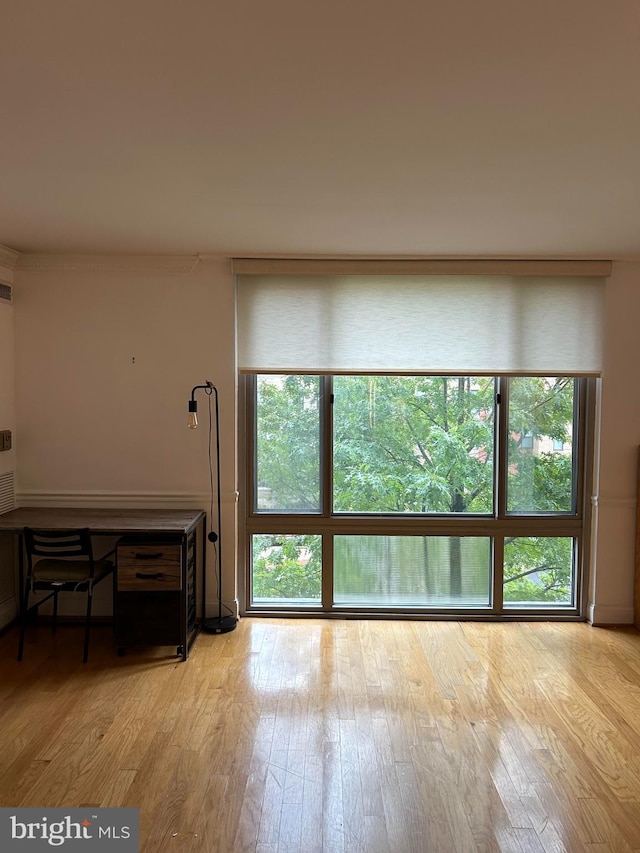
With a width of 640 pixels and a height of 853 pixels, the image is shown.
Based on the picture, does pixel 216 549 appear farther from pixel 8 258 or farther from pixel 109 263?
pixel 8 258

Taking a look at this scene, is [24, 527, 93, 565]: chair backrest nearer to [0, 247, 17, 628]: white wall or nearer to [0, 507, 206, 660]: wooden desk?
[0, 507, 206, 660]: wooden desk

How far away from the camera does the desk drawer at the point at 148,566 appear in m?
3.63

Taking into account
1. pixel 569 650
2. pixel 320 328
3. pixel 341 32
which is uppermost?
pixel 341 32

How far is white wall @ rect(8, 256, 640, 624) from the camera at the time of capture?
13.8ft

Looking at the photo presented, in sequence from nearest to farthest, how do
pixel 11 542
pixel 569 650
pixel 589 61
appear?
pixel 589 61 → pixel 569 650 → pixel 11 542

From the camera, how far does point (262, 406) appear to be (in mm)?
4391

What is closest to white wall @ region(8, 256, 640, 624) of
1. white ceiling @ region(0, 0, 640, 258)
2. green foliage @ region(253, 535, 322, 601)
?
green foliage @ region(253, 535, 322, 601)

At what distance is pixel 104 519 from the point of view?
387 cm

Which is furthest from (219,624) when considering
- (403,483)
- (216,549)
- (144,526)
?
(403,483)

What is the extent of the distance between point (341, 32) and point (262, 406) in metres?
3.03

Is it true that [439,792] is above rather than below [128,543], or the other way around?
below

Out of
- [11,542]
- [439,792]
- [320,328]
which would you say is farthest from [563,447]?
[11,542]

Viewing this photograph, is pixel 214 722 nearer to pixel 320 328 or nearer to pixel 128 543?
pixel 128 543

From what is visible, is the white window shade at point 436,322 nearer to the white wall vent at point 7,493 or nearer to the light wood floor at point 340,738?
the light wood floor at point 340,738
